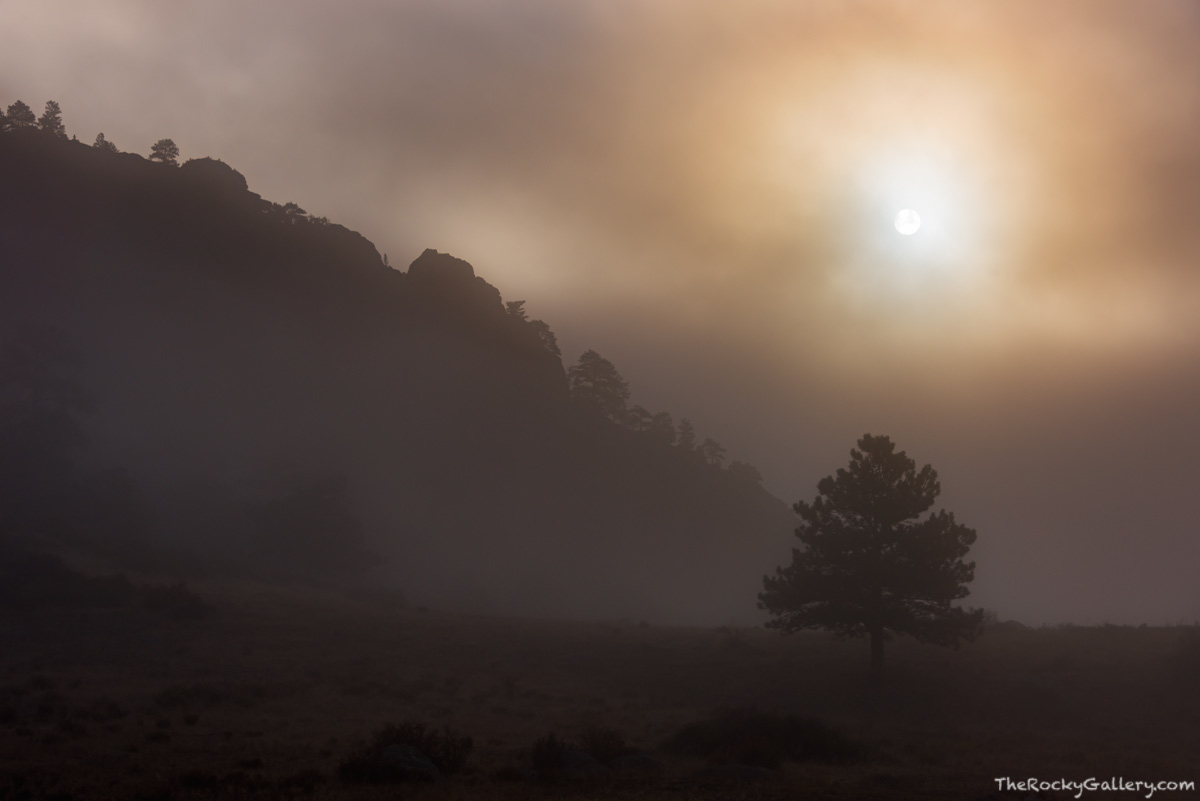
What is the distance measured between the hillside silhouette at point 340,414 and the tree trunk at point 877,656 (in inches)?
2069

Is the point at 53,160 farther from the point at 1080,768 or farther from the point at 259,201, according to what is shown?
the point at 1080,768

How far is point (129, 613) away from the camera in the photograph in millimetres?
42500

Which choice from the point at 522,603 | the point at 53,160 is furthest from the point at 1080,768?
the point at 53,160

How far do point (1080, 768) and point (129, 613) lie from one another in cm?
4548

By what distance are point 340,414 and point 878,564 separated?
9935 cm

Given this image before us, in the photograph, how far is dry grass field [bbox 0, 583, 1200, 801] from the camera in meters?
17.2

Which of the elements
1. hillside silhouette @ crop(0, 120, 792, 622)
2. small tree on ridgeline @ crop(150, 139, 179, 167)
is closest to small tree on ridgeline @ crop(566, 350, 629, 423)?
hillside silhouette @ crop(0, 120, 792, 622)

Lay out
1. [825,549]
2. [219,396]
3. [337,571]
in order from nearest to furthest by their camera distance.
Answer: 1. [825,549]
2. [337,571]
3. [219,396]

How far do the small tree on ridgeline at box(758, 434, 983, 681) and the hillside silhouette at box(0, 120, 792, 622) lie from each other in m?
50.4

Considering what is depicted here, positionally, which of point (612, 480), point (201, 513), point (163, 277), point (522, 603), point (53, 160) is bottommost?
point (522, 603)

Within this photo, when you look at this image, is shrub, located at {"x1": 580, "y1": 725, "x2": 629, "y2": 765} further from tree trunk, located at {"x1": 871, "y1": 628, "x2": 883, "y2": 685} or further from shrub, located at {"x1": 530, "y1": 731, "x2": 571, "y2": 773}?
tree trunk, located at {"x1": 871, "y1": 628, "x2": 883, "y2": 685}

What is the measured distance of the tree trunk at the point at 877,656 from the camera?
33219mm

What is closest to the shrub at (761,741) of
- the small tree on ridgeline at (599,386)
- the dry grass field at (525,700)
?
the dry grass field at (525,700)

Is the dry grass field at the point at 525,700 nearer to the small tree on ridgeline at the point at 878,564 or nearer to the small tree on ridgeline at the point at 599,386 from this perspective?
the small tree on ridgeline at the point at 878,564
